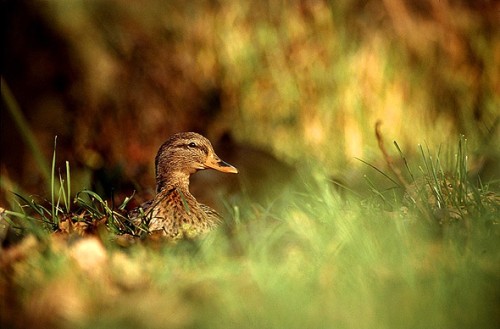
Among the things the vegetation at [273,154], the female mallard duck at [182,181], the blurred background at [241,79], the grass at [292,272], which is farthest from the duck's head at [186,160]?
the grass at [292,272]

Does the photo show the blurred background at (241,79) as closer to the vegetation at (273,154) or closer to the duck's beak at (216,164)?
the vegetation at (273,154)

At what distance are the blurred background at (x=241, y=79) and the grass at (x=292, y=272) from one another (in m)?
2.12

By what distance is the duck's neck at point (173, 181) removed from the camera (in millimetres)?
5094

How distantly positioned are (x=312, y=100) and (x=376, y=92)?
48 centimetres

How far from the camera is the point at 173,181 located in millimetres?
5102

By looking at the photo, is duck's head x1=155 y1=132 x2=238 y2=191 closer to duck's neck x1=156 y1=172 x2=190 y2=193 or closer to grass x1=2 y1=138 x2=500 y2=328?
duck's neck x1=156 y1=172 x2=190 y2=193

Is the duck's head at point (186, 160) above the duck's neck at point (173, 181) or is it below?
above

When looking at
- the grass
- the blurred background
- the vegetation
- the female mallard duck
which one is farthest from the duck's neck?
the grass

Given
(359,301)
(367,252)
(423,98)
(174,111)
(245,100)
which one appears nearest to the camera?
(359,301)

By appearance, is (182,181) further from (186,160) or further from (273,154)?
(273,154)

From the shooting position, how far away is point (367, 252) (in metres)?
3.02

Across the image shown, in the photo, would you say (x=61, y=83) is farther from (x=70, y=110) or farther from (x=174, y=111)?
(x=174, y=111)

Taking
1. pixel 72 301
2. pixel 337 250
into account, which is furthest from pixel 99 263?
pixel 337 250

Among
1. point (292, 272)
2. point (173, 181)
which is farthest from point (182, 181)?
point (292, 272)
